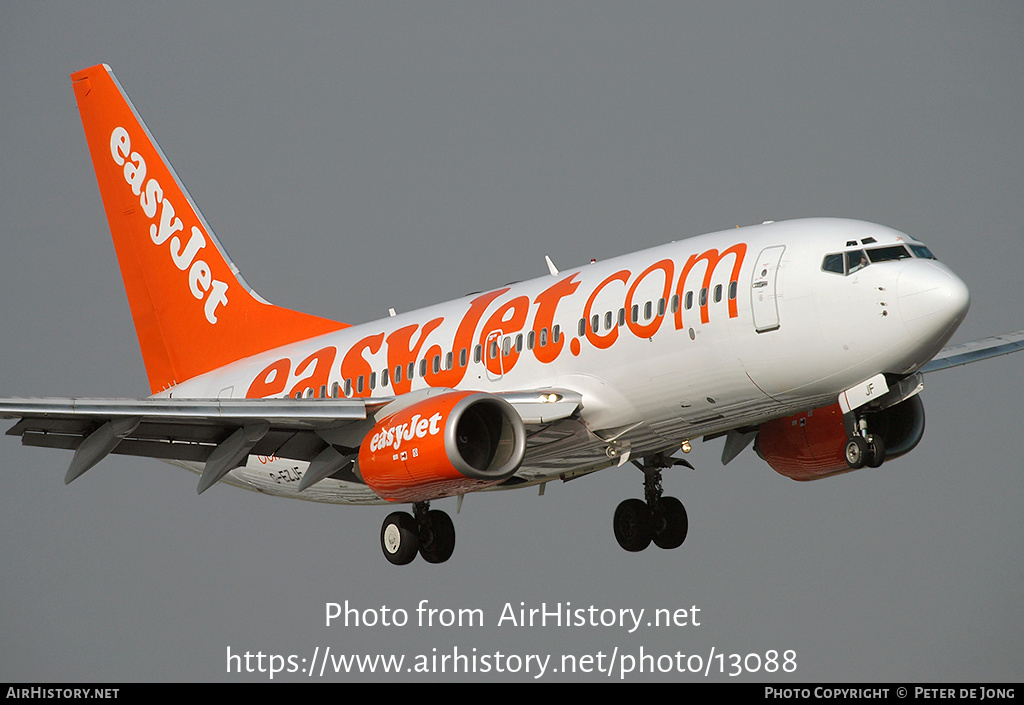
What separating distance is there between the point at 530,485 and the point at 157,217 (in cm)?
1465

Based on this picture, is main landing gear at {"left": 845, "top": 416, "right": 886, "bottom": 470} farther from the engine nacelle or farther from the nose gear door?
the engine nacelle

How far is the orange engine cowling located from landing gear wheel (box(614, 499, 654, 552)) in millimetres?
7114

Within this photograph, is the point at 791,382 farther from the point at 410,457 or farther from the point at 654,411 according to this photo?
the point at 410,457

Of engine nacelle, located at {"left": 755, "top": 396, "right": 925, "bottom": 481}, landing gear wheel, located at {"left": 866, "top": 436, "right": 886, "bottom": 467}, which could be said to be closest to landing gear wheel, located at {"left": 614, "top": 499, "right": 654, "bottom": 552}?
engine nacelle, located at {"left": 755, "top": 396, "right": 925, "bottom": 481}

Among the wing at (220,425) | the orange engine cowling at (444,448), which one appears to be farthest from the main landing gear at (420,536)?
the orange engine cowling at (444,448)

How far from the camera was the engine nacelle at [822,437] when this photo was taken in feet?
84.6

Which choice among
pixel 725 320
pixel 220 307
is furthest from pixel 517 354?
pixel 220 307

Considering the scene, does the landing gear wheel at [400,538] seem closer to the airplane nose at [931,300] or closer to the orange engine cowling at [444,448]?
the orange engine cowling at [444,448]

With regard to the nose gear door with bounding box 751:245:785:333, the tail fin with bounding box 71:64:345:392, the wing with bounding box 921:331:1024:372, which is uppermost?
the tail fin with bounding box 71:64:345:392

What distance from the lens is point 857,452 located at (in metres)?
22.4

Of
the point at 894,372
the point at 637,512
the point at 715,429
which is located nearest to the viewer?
the point at 894,372

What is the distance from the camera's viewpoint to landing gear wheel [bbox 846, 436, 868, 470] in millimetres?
22328

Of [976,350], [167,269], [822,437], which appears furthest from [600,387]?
[167,269]

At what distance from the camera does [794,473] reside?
27.9m
